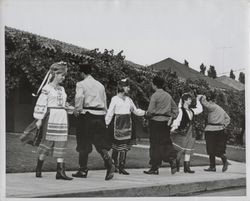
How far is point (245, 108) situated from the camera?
5465 millimetres

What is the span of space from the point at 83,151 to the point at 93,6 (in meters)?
1.34

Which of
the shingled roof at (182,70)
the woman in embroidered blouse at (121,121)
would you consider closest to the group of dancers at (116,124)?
the woman in embroidered blouse at (121,121)

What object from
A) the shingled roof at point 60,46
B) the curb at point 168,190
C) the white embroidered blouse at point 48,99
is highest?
the shingled roof at point 60,46

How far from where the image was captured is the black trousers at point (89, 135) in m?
5.23

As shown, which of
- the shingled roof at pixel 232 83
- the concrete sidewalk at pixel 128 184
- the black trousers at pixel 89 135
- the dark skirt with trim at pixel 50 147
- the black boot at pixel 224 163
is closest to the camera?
the concrete sidewalk at pixel 128 184

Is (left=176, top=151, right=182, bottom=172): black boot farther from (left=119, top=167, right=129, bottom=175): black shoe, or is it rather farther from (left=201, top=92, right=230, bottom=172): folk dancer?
(left=119, top=167, right=129, bottom=175): black shoe

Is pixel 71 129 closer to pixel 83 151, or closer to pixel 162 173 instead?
pixel 83 151

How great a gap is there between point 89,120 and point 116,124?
0.92 ft

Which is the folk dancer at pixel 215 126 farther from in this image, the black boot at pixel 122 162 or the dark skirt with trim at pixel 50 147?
the dark skirt with trim at pixel 50 147

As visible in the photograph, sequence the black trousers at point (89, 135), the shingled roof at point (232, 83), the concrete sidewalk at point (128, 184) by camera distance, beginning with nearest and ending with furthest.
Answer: the concrete sidewalk at point (128, 184)
the black trousers at point (89, 135)
the shingled roof at point (232, 83)

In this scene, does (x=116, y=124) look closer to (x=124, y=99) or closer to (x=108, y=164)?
(x=124, y=99)

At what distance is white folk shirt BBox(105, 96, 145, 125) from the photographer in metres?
5.34

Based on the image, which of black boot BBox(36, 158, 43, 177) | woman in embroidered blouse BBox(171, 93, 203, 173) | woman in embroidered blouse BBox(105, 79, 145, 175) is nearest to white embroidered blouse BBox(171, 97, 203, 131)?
woman in embroidered blouse BBox(171, 93, 203, 173)

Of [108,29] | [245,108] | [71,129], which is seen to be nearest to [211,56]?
[245,108]
